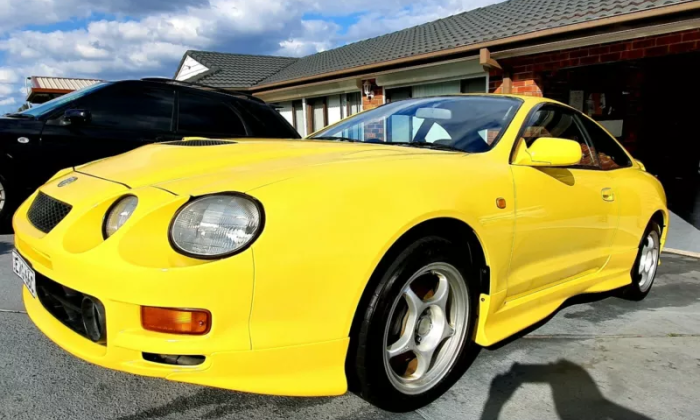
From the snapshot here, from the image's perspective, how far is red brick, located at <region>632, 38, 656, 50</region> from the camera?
6304 millimetres

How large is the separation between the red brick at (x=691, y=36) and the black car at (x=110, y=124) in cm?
492

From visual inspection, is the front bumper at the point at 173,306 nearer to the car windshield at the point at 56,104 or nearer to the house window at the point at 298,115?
the car windshield at the point at 56,104

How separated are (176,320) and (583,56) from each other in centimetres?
704

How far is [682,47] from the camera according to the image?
607 centimetres

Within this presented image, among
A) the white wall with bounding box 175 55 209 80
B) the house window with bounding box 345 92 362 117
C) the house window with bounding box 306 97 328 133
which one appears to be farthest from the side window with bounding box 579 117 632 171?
the white wall with bounding box 175 55 209 80

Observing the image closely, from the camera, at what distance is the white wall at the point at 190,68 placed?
21.6 meters

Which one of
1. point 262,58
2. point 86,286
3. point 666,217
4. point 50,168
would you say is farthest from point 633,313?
point 262,58

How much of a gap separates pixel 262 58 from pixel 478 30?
48.3 ft

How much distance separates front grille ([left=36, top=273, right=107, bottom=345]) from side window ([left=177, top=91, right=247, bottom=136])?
3.64m

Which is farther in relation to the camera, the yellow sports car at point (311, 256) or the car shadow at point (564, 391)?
the car shadow at point (564, 391)

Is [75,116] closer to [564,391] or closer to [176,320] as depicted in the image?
[176,320]

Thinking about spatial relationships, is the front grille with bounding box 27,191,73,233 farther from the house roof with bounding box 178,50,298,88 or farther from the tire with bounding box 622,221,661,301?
the house roof with bounding box 178,50,298,88

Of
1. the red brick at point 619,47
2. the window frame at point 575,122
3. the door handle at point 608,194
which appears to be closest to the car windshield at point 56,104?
the window frame at point 575,122

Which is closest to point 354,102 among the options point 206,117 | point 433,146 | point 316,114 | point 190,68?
point 316,114
